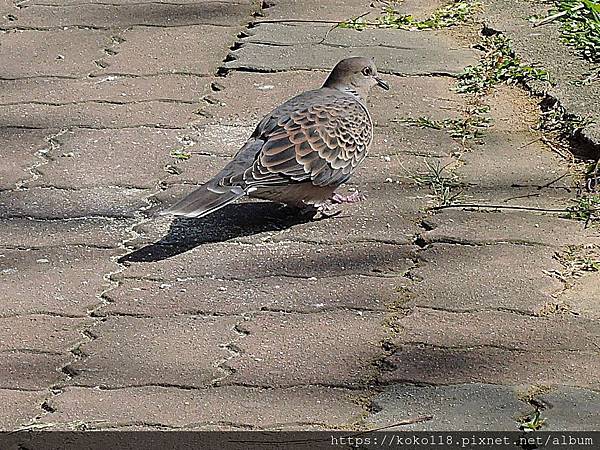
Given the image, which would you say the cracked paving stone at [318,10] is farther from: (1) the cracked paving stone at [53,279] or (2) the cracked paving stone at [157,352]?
(2) the cracked paving stone at [157,352]

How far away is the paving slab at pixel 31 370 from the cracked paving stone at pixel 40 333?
1.7 inches

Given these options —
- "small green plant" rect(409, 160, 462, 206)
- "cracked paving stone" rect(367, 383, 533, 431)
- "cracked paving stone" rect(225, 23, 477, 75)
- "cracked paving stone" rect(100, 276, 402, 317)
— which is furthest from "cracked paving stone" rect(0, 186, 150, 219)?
"cracked paving stone" rect(367, 383, 533, 431)

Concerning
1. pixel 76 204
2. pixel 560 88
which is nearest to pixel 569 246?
pixel 560 88

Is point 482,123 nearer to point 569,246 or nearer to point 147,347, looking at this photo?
point 569,246

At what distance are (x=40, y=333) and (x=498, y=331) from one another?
5.12 ft

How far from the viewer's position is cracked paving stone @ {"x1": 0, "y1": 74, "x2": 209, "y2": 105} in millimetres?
6395

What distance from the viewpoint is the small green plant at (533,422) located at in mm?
3629

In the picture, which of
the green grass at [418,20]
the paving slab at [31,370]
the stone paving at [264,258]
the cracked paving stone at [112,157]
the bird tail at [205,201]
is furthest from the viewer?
the green grass at [418,20]

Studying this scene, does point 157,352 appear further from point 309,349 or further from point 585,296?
point 585,296

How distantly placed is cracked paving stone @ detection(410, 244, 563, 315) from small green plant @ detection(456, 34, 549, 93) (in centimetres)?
176

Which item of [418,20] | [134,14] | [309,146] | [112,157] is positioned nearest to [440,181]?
[309,146]

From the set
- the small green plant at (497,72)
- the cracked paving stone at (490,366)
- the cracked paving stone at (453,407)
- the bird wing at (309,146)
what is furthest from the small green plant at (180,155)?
the cracked paving stone at (453,407)

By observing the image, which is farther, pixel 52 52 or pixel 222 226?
pixel 52 52

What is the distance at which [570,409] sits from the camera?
3.72 m
